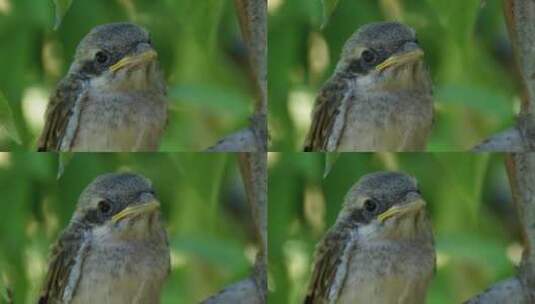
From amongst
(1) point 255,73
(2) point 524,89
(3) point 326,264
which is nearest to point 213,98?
(1) point 255,73

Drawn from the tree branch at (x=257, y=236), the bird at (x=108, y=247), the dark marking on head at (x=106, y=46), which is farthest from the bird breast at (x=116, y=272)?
the dark marking on head at (x=106, y=46)

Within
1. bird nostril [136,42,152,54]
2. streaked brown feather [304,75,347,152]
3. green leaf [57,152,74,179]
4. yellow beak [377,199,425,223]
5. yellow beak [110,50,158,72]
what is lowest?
yellow beak [377,199,425,223]

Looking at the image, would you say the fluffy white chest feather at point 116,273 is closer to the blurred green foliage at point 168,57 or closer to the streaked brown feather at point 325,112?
the blurred green foliage at point 168,57

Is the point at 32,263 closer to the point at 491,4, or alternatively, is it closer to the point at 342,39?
the point at 342,39

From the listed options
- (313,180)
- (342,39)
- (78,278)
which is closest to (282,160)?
(313,180)

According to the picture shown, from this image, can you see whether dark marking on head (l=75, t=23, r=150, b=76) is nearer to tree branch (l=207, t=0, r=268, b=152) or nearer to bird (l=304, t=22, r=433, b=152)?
tree branch (l=207, t=0, r=268, b=152)

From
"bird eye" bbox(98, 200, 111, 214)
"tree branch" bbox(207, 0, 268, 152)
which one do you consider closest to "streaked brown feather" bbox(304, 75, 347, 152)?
"tree branch" bbox(207, 0, 268, 152)
